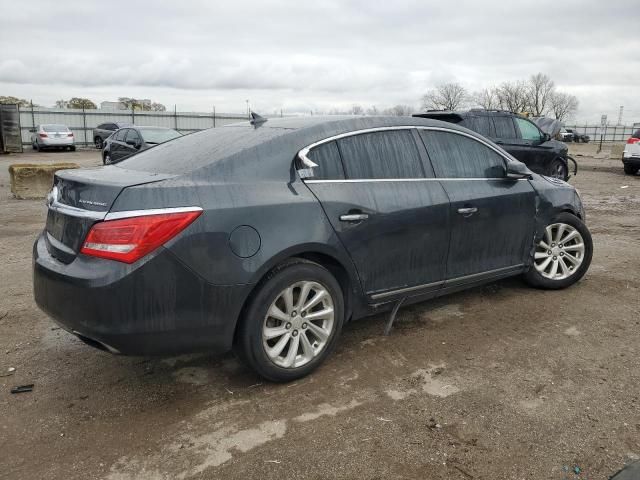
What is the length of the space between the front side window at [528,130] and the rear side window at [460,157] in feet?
28.1

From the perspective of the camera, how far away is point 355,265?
11.7 feet

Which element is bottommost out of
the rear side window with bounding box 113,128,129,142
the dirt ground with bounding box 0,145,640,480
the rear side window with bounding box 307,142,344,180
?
the dirt ground with bounding box 0,145,640,480

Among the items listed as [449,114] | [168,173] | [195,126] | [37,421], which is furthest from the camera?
[195,126]

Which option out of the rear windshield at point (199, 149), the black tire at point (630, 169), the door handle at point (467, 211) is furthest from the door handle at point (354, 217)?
the black tire at point (630, 169)

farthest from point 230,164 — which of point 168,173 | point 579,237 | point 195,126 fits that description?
point 195,126

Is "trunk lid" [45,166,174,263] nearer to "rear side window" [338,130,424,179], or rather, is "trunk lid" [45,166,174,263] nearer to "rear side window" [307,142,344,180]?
"rear side window" [307,142,344,180]

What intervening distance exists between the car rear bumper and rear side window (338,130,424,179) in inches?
47.3

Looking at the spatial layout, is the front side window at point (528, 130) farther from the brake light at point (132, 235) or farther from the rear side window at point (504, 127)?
the brake light at point (132, 235)

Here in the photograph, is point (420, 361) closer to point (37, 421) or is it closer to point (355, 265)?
point (355, 265)

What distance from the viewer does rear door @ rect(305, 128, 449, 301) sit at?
3.53m

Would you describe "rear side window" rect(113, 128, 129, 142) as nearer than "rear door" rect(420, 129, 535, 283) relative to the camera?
No

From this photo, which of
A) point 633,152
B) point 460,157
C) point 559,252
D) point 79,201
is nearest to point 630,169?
point 633,152

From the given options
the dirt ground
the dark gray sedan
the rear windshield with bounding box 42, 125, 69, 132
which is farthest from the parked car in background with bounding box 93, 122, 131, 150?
the dark gray sedan

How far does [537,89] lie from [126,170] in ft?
303
